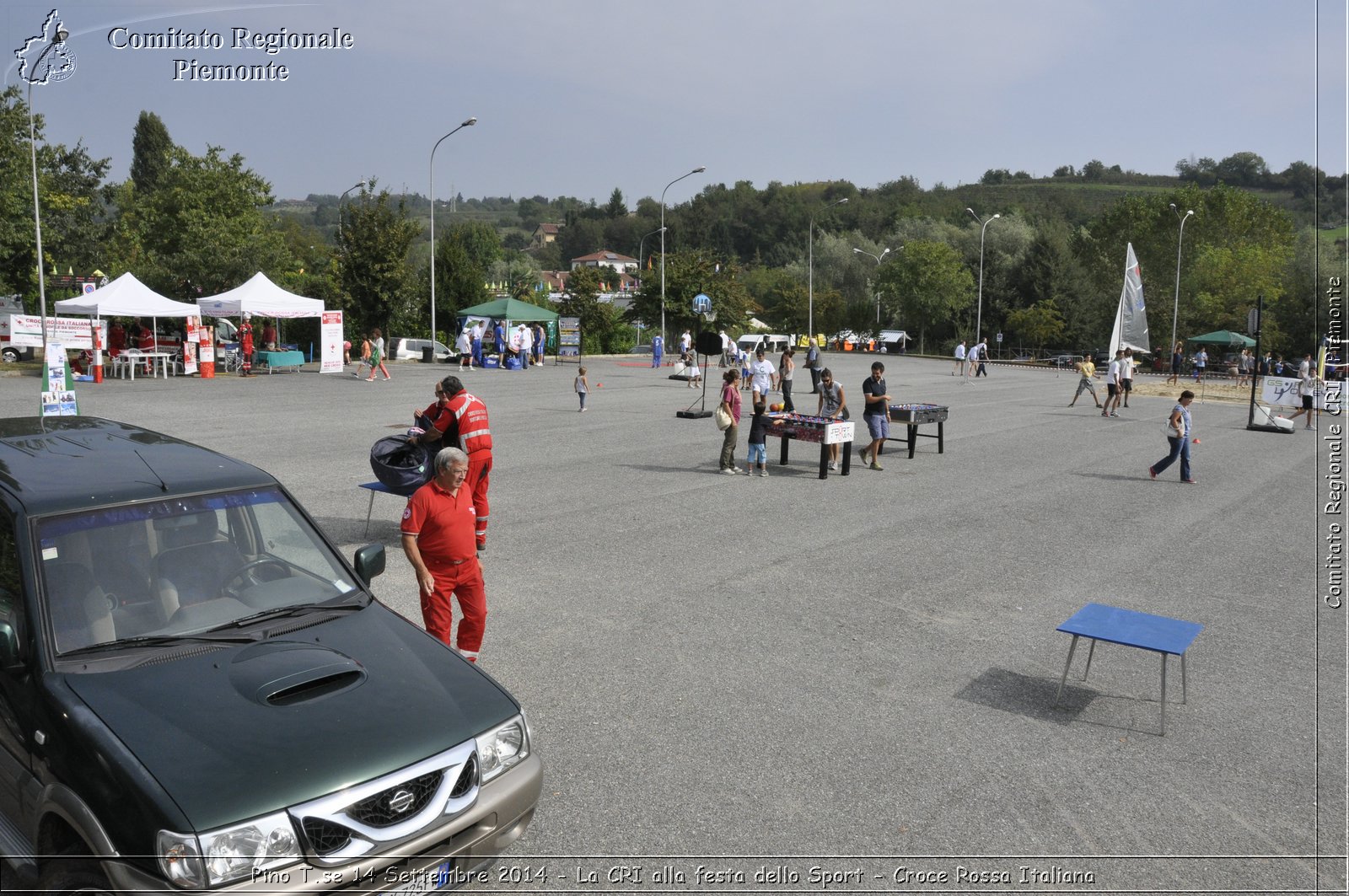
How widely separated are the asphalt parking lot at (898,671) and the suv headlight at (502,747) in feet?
2.20

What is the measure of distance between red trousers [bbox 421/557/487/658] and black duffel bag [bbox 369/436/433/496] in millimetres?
2786

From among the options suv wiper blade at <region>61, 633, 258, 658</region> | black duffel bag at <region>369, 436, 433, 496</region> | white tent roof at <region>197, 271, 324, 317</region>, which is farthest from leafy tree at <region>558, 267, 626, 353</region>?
suv wiper blade at <region>61, 633, 258, 658</region>

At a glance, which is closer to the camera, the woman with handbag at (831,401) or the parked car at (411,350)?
the woman with handbag at (831,401)

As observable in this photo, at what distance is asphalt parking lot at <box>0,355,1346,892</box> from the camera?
444cm

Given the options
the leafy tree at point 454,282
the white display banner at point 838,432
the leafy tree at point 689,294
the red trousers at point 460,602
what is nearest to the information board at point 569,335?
the leafy tree at point 689,294

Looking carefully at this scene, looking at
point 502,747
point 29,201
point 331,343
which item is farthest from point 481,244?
point 502,747

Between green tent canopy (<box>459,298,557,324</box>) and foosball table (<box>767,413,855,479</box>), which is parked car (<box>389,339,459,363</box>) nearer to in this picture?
green tent canopy (<box>459,298,557,324</box>)

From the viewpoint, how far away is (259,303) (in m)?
31.1

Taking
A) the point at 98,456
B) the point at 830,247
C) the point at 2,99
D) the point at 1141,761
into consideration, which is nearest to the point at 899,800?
the point at 1141,761

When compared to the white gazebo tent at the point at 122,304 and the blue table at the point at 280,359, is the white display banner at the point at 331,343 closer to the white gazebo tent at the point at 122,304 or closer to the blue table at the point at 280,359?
the blue table at the point at 280,359

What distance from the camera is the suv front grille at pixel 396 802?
329cm

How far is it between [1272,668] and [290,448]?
45.5ft

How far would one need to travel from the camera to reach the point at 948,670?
22.0 ft

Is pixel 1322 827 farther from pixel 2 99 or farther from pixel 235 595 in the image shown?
pixel 2 99
